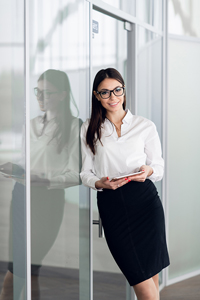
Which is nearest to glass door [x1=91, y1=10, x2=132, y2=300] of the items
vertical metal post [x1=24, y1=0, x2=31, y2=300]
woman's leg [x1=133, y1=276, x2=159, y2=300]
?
woman's leg [x1=133, y1=276, x2=159, y2=300]

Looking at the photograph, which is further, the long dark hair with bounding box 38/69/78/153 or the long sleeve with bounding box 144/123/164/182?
the long sleeve with bounding box 144/123/164/182

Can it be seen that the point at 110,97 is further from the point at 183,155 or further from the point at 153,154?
the point at 183,155

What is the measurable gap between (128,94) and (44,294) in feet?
5.36

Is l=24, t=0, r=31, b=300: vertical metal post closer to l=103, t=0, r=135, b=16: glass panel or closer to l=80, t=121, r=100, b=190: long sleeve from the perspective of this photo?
l=80, t=121, r=100, b=190: long sleeve

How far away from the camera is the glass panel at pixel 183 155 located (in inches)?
159

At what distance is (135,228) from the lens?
249 centimetres

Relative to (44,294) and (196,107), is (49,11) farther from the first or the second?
(196,107)

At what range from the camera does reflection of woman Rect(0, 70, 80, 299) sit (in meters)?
2.14

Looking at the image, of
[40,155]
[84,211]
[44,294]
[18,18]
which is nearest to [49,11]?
[18,18]

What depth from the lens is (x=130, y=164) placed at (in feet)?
8.16

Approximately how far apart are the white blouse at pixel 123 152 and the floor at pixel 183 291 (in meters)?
1.61

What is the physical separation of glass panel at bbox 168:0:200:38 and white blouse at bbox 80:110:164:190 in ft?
5.89

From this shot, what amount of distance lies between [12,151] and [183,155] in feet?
8.01

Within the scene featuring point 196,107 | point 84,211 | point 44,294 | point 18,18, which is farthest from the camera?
point 196,107
